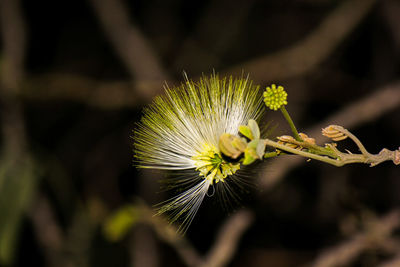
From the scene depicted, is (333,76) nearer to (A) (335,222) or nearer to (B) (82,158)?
(A) (335,222)

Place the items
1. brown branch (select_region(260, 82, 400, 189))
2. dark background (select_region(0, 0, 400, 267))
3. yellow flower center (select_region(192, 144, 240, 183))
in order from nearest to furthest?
yellow flower center (select_region(192, 144, 240, 183))
brown branch (select_region(260, 82, 400, 189))
dark background (select_region(0, 0, 400, 267))

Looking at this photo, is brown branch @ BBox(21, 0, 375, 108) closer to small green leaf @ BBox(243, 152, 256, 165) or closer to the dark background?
the dark background

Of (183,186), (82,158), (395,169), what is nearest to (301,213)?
(395,169)

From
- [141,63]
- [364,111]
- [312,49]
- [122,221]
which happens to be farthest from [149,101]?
[364,111]

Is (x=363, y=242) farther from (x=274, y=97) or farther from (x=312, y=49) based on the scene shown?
(x=274, y=97)

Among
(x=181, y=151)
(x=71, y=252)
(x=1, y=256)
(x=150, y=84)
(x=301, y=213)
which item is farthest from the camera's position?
(x=301, y=213)

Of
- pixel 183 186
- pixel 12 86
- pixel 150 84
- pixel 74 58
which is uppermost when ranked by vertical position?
pixel 74 58

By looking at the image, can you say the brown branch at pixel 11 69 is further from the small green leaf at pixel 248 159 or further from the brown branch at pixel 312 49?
the small green leaf at pixel 248 159

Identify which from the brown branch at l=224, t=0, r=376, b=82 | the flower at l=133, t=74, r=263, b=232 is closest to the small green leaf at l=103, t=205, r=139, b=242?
the brown branch at l=224, t=0, r=376, b=82

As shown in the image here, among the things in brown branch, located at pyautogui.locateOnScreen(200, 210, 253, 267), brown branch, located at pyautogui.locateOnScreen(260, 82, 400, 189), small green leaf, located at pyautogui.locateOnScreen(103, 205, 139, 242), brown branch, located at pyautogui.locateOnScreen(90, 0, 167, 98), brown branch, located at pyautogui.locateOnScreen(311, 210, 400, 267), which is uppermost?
brown branch, located at pyautogui.locateOnScreen(90, 0, 167, 98)
